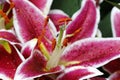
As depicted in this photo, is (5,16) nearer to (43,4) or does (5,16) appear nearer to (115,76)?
(43,4)

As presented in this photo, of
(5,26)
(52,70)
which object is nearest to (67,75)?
(52,70)

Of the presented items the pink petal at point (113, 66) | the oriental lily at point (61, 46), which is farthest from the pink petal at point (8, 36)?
the pink petal at point (113, 66)

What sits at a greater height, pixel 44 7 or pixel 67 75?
pixel 44 7

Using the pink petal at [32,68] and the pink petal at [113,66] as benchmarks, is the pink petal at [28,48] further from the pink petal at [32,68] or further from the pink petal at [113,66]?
the pink petal at [113,66]

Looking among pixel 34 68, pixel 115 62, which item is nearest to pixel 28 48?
pixel 34 68

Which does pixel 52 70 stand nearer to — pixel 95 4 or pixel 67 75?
pixel 67 75
